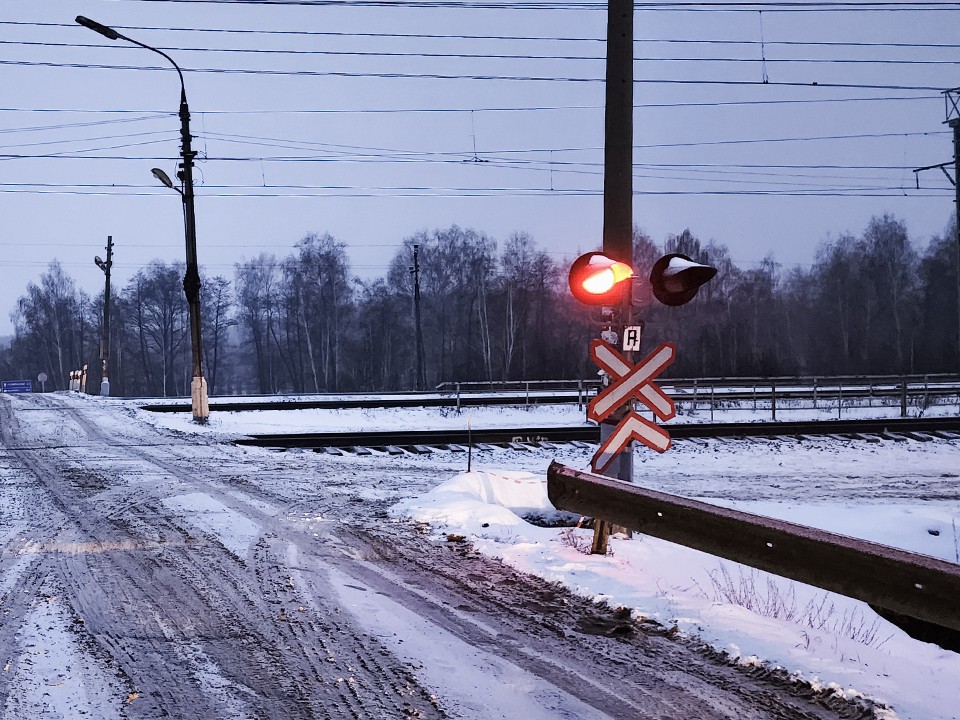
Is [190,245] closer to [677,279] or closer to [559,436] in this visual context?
[559,436]

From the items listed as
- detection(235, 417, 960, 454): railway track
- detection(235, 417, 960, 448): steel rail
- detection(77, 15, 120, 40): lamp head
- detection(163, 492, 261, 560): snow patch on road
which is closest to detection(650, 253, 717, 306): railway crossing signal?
detection(163, 492, 261, 560): snow patch on road

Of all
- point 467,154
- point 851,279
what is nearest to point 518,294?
point 851,279

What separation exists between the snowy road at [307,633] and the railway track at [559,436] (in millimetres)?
7713

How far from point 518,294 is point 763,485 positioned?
48816 millimetres

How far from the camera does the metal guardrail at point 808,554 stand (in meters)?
3.80

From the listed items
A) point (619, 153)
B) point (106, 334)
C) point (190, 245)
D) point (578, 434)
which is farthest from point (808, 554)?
point (106, 334)

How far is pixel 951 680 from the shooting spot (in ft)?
13.8

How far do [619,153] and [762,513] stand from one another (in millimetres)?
5689

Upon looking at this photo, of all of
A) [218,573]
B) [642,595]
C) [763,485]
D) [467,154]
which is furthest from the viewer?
[467,154]

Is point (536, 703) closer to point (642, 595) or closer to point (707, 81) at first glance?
point (642, 595)

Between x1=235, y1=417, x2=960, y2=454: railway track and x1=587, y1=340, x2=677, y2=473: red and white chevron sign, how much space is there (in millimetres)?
8875

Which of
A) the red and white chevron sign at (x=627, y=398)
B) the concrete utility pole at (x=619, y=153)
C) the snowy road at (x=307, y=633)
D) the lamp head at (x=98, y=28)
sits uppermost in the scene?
the lamp head at (x=98, y=28)

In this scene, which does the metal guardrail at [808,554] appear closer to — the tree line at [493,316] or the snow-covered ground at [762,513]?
the snow-covered ground at [762,513]

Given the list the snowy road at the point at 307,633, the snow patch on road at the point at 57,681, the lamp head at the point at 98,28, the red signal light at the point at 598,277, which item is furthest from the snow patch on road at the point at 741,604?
the lamp head at the point at 98,28
